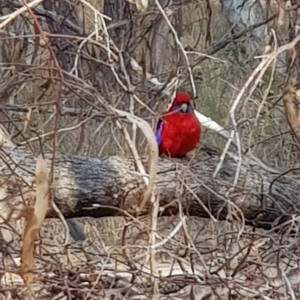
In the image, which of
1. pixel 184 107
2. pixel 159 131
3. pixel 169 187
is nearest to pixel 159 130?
pixel 159 131

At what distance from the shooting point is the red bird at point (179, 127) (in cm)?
330

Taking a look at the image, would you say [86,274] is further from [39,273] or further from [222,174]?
[222,174]

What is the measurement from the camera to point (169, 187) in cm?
280

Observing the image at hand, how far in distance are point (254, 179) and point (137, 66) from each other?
3.40ft

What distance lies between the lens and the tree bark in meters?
2.67

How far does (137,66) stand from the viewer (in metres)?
3.67

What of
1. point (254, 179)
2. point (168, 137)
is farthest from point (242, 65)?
point (254, 179)

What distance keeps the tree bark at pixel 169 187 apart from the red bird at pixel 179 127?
0.31 m

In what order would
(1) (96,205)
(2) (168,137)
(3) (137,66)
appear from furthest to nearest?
(3) (137,66)
(2) (168,137)
(1) (96,205)

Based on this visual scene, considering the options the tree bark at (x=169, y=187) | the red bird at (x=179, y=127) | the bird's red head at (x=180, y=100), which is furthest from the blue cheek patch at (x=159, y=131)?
the tree bark at (x=169, y=187)

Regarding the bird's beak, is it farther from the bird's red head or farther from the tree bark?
the tree bark

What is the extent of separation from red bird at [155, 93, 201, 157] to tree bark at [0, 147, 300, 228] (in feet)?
1.03

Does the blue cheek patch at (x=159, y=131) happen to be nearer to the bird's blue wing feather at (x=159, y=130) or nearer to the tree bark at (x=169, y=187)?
the bird's blue wing feather at (x=159, y=130)

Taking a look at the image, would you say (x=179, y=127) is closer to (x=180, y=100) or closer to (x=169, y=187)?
(x=180, y=100)
